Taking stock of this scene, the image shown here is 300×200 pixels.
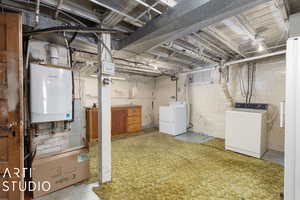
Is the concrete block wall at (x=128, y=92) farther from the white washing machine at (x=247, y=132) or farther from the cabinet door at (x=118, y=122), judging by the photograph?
the white washing machine at (x=247, y=132)

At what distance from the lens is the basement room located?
1.37m

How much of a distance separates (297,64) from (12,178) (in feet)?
10.1

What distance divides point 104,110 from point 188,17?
1.61 meters

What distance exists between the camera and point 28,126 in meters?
1.81

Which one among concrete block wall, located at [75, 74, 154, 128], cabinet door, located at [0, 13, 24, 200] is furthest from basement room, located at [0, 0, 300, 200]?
concrete block wall, located at [75, 74, 154, 128]

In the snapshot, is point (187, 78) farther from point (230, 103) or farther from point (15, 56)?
point (15, 56)

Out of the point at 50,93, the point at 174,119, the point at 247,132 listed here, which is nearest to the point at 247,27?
the point at 247,132

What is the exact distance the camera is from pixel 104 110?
1.99 meters

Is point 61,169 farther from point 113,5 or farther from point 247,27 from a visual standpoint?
point 247,27

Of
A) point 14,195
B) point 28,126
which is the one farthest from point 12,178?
point 28,126

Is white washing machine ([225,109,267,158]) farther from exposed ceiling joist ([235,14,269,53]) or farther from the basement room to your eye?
exposed ceiling joist ([235,14,269,53])

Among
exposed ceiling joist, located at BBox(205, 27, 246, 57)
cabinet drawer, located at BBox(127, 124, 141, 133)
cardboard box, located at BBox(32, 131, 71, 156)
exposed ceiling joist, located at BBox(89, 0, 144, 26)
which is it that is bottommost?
cabinet drawer, located at BBox(127, 124, 141, 133)

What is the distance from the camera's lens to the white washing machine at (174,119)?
4602 mm

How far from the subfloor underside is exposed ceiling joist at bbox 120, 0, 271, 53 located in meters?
2.14
